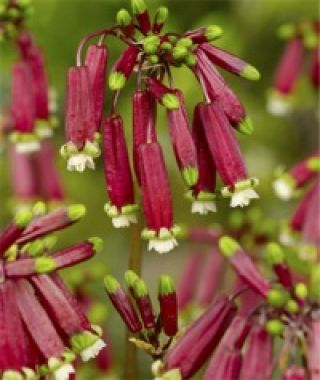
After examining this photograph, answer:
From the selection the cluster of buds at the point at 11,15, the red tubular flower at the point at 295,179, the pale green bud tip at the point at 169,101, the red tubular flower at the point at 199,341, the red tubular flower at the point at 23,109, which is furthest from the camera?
the red tubular flower at the point at 295,179

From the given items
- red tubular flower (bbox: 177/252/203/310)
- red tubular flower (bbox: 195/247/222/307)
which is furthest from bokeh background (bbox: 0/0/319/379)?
red tubular flower (bbox: 195/247/222/307)

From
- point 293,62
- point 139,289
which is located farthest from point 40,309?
point 293,62

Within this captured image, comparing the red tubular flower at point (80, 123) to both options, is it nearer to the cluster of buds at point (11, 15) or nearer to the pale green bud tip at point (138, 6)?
the pale green bud tip at point (138, 6)

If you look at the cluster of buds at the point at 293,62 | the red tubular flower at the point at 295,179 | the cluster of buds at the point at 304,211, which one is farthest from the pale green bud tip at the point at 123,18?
the cluster of buds at the point at 293,62

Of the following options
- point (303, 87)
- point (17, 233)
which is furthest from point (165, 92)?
point (303, 87)

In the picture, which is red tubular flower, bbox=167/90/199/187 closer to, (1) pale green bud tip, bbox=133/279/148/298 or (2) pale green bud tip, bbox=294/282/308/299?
(1) pale green bud tip, bbox=133/279/148/298
